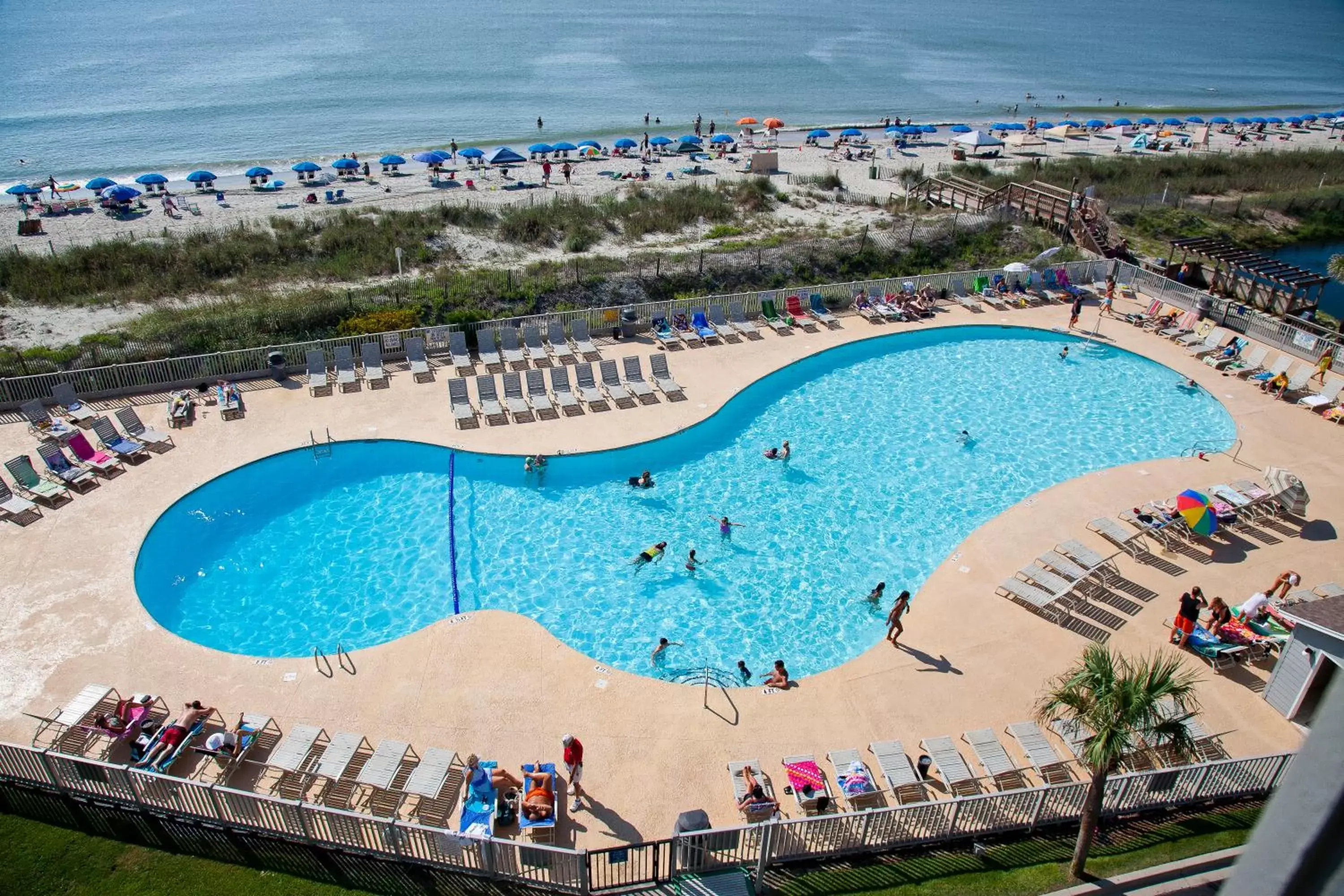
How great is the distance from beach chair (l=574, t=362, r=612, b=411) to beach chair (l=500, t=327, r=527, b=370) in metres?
2.15

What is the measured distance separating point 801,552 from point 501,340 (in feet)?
40.5

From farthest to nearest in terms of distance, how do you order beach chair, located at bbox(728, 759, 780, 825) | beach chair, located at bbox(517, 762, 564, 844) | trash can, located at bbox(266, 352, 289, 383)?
1. trash can, located at bbox(266, 352, 289, 383)
2. beach chair, located at bbox(728, 759, 780, 825)
3. beach chair, located at bbox(517, 762, 564, 844)

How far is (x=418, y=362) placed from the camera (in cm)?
2608

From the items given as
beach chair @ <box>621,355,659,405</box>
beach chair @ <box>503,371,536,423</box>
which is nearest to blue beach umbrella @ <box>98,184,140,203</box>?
beach chair @ <box>503,371,536,423</box>

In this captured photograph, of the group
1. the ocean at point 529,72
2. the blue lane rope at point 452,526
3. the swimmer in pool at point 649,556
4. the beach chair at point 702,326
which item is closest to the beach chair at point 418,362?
the blue lane rope at point 452,526

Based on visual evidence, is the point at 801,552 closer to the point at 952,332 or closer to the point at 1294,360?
the point at 952,332

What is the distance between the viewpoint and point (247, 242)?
36.2 metres

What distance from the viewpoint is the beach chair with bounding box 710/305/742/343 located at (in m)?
28.7

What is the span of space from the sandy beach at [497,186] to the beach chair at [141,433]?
16.6m

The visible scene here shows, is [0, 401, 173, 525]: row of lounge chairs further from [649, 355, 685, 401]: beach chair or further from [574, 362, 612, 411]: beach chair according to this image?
[649, 355, 685, 401]: beach chair

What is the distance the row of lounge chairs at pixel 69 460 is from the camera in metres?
19.1

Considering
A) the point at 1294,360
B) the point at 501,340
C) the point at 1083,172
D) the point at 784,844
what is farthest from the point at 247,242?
the point at 1083,172

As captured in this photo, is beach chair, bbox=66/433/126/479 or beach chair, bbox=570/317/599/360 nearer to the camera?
beach chair, bbox=66/433/126/479

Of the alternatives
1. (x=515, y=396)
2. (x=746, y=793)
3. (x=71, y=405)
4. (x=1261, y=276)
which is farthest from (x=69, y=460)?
(x=1261, y=276)
